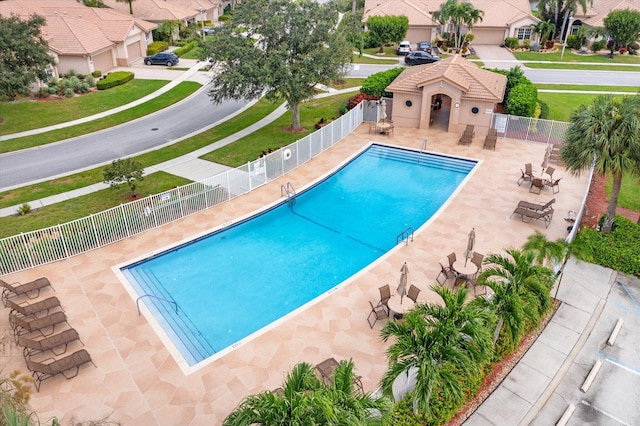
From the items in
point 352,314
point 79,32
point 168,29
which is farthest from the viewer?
point 168,29

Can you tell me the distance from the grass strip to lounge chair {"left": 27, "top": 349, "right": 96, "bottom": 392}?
2244 cm

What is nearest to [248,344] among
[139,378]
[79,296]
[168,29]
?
[139,378]

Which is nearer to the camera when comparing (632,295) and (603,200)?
(632,295)

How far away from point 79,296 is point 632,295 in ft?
62.3

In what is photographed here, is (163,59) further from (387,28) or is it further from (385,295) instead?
(385,295)

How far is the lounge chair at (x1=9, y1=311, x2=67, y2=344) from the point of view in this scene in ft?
46.6

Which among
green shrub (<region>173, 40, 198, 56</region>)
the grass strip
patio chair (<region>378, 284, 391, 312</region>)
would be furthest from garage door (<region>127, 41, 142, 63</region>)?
patio chair (<region>378, 284, 391, 312</region>)

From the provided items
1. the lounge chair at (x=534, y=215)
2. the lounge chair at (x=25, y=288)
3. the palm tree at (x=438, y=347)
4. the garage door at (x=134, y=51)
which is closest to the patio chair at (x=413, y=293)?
the palm tree at (x=438, y=347)

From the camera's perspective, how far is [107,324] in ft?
49.5

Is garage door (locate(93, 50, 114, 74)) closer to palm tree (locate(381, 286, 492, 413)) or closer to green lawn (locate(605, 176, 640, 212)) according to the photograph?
green lawn (locate(605, 176, 640, 212))

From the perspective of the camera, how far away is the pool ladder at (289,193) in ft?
74.9

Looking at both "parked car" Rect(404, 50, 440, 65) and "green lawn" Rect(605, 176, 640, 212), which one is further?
"parked car" Rect(404, 50, 440, 65)

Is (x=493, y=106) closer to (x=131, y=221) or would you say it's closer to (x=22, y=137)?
(x=131, y=221)

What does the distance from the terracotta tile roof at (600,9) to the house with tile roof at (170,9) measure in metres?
48.9
